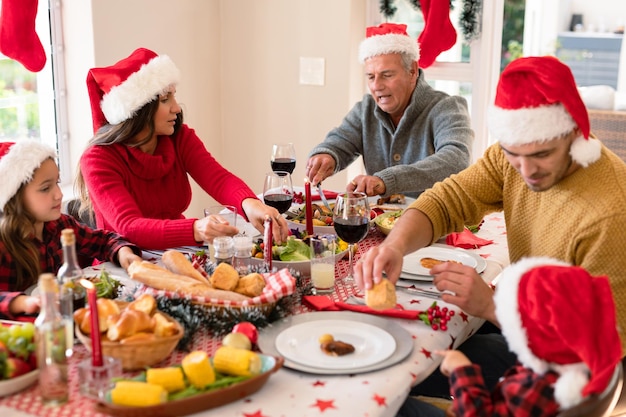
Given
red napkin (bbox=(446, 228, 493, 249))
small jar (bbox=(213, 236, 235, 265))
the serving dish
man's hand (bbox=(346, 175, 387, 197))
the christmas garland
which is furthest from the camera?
the christmas garland

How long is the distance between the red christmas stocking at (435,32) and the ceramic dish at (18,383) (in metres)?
2.44

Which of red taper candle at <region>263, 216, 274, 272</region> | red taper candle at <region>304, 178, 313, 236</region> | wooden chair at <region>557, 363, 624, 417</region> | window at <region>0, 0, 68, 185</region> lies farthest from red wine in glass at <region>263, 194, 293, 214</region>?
window at <region>0, 0, 68, 185</region>

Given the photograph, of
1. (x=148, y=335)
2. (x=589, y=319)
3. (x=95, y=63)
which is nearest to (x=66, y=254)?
(x=148, y=335)

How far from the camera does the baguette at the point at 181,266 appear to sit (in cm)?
164

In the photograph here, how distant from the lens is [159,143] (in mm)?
2518

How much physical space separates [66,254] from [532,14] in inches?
132

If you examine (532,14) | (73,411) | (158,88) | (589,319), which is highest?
(532,14)

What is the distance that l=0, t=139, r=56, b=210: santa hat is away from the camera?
186 centimetres

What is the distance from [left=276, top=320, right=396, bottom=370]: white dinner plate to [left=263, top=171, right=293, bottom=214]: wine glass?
2.32 feet

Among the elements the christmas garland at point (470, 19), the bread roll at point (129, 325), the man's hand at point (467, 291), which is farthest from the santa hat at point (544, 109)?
the christmas garland at point (470, 19)

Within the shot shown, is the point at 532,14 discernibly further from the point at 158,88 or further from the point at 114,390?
the point at 114,390

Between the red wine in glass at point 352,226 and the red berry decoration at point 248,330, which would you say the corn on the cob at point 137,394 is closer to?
the red berry decoration at point 248,330

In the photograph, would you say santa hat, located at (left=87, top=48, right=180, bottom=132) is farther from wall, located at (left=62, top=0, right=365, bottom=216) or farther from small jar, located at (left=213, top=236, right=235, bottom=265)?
wall, located at (left=62, top=0, right=365, bottom=216)

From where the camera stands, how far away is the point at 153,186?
2447 mm
